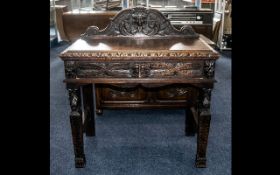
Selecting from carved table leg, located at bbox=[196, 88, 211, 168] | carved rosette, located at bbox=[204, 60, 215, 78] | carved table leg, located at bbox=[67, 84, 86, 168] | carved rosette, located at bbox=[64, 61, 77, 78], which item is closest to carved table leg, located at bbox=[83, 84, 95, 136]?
carved table leg, located at bbox=[67, 84, 86, 168]

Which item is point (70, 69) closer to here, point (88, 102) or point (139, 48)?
point (139, 48)

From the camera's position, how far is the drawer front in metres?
2.05

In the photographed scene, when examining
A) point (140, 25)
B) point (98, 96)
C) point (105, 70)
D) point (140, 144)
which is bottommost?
point (140, 144)

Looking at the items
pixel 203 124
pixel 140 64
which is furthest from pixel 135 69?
pixel 203 124

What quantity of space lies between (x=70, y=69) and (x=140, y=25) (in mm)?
711

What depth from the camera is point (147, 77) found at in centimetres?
207

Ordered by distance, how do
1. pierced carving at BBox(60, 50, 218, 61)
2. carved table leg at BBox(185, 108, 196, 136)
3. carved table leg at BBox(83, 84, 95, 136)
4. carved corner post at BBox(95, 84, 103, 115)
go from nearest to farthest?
1. pierced carving at BBox(60, 50, 218, 61)
2. carved table leg at BBox(83, 84, 95, 136)
3. carved table leg at BBox(185, 108, 196, 136)
4. carved corner post at BBox(95, 84, 103, 115)

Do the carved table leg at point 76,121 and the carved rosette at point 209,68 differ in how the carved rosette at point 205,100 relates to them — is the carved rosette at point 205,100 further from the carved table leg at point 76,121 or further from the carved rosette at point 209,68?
the carved table leg at point 76,121

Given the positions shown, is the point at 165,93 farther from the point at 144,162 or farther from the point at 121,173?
the point at 121,173

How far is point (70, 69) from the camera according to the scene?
80.7 inches

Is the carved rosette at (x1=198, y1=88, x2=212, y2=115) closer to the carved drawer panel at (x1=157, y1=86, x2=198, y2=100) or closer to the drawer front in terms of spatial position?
the drawer front
